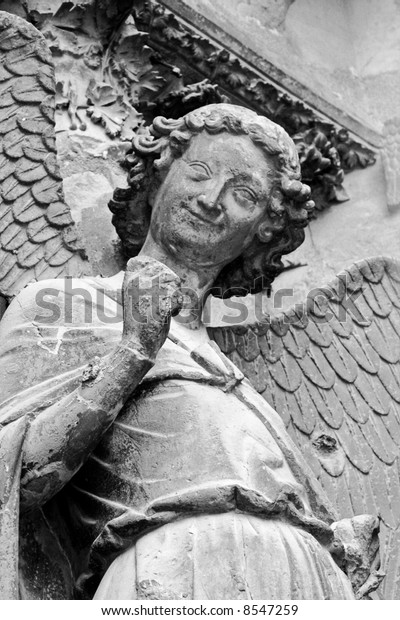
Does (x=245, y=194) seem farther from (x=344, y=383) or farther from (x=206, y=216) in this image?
(x=344, y=383)

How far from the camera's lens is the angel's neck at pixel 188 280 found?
5883 mm

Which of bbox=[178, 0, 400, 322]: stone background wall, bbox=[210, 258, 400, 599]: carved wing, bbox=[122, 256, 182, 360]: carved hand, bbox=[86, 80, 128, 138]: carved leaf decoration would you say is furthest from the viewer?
bbox=[178, 0, 400, 322]: stone background wall

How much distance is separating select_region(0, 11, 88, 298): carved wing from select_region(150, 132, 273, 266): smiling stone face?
345 millimetres

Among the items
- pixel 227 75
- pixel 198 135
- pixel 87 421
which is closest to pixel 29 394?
pixel 87 421

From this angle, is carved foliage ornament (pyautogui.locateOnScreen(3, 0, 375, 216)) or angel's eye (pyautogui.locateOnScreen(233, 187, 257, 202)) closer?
angel's eye (pyautogui.locateOnScreen(233, 187, 257, 202))

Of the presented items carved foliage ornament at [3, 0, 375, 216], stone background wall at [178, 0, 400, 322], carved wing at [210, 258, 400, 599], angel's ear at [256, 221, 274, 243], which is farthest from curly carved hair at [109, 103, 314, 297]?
stone background wall at [178, 0, 400, 322]

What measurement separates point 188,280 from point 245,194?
1.10 feet

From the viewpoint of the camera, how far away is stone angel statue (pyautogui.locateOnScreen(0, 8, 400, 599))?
16.5 feet

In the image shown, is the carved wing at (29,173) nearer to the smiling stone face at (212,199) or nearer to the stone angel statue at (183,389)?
the stone angel statue at (183,389)

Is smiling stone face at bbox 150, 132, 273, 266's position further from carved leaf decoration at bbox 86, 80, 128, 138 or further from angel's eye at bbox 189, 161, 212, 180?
carved leaf decoration at bbox 86, 80, 128, 138

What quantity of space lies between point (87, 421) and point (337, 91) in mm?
3389

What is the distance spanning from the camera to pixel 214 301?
697 centimetres

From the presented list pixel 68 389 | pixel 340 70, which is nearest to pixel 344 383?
pixel 68 389

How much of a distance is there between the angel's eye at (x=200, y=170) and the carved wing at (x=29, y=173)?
0.49 metres
